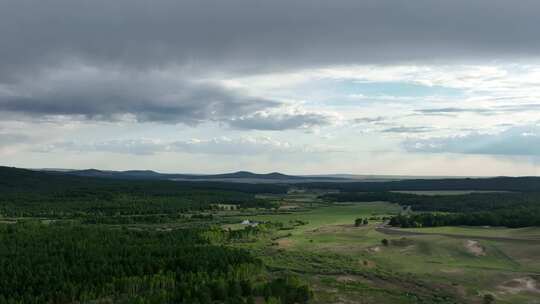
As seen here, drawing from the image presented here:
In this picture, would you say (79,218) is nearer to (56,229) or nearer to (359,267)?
(56,229)

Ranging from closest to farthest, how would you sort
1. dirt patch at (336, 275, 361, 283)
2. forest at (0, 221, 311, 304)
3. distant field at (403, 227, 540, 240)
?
forest at (0, 221, 311, 304), dirt patch at (336, 275, 361, 283), distant field at (403, 227, 540, 240)

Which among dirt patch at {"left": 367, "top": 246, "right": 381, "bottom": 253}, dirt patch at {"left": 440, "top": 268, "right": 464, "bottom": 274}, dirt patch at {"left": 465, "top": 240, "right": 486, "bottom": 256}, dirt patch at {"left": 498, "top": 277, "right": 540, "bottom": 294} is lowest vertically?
dirt patch at {"left": 498, "top": 277, "right": 540, "bottom": 294}

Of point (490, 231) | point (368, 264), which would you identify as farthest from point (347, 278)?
point (490, 231)

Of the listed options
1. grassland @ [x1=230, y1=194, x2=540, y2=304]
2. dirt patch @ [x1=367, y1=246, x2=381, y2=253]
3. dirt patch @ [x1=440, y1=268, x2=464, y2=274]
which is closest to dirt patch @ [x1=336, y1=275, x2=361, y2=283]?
grassland @ [x1=230, y1=194, x2=540, y2=304]

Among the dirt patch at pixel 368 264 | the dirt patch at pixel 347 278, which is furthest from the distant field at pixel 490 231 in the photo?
the dirt patch at pixel 347 278

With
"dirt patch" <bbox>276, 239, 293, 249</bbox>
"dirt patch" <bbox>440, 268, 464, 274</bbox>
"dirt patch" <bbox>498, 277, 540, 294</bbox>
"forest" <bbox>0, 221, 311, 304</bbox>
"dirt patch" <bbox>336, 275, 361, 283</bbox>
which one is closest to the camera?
"forest" <bbox>0, 221, 311, 304</bbox>

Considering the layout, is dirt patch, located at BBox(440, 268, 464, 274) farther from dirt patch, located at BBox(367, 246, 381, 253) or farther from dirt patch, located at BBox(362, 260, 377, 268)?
dirt patch, located at BBox(367, 246, 381, 253)

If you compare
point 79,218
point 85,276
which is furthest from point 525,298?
point 79,218

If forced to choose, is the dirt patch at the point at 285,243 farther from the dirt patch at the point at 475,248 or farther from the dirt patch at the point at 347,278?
the dirt patch at the point at 475,248

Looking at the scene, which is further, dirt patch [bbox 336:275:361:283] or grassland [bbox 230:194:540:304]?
dirt patch [bbox 336:275:361:283]
